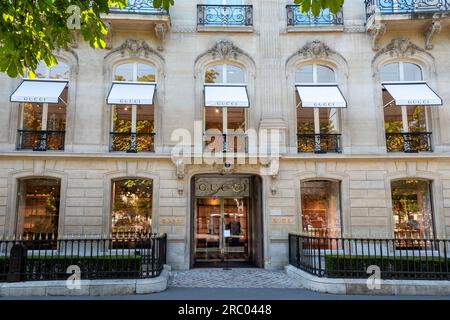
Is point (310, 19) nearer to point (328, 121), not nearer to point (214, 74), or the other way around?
point (328, 121)

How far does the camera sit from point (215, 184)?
15.1 m

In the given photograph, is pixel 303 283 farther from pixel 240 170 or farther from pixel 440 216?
pixel 440 216

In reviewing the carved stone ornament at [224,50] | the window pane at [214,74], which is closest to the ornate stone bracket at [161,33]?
the carved stone ornament at [224,50]

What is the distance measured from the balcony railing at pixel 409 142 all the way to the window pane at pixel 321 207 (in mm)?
2635

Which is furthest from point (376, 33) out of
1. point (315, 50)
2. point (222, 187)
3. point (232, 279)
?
point (232, 279)

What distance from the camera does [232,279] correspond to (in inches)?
455

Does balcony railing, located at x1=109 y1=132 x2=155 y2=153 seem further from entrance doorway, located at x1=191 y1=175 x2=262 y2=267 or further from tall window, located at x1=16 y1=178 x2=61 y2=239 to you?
tall window, located at x1=16 y1=178 x2=61 y2=239

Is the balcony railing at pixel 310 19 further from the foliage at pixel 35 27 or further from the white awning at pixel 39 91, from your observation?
the white awning at pixel 39 91

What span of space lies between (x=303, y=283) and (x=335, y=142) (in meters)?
6.14

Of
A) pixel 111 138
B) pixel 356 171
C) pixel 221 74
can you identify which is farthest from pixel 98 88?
pixel 356 171

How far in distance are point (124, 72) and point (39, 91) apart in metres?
3.20

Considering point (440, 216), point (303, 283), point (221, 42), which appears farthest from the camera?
point (221, 42)

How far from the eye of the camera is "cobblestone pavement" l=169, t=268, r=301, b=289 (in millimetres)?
10695

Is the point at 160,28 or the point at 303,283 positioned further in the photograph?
the point at 160,28
